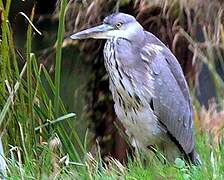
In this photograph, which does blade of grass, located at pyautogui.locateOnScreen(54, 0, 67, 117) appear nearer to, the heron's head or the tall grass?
the tall grass

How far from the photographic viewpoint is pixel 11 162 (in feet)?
13.8

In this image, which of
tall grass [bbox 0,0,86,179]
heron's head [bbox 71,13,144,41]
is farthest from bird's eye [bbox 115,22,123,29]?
tall grass [bbox 0,0,86,179]

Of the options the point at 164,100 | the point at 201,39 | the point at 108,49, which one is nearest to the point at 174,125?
the point at 164,100

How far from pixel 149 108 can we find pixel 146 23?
164cm

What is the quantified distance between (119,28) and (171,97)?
529 mm

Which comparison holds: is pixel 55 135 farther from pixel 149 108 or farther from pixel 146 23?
pixel 146 23

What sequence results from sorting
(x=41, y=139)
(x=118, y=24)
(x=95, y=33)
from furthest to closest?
Result: (x=118, y=24)
(x=95, y=33)
(x=41, y=139)

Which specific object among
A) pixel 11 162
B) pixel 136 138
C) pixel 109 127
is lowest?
pixel 109 127

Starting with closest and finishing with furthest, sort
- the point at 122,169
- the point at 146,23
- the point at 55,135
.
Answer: the point at 122,169 < the point at 55,135 < the point at 146,23

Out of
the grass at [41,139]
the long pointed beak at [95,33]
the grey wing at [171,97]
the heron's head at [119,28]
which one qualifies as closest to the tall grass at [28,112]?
the grass at [41,139]

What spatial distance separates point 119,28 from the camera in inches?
203

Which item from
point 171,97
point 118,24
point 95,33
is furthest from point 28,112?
point 171,97

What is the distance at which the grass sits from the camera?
3.99 m

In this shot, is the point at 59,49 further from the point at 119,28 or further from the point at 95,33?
the point at 119,28
